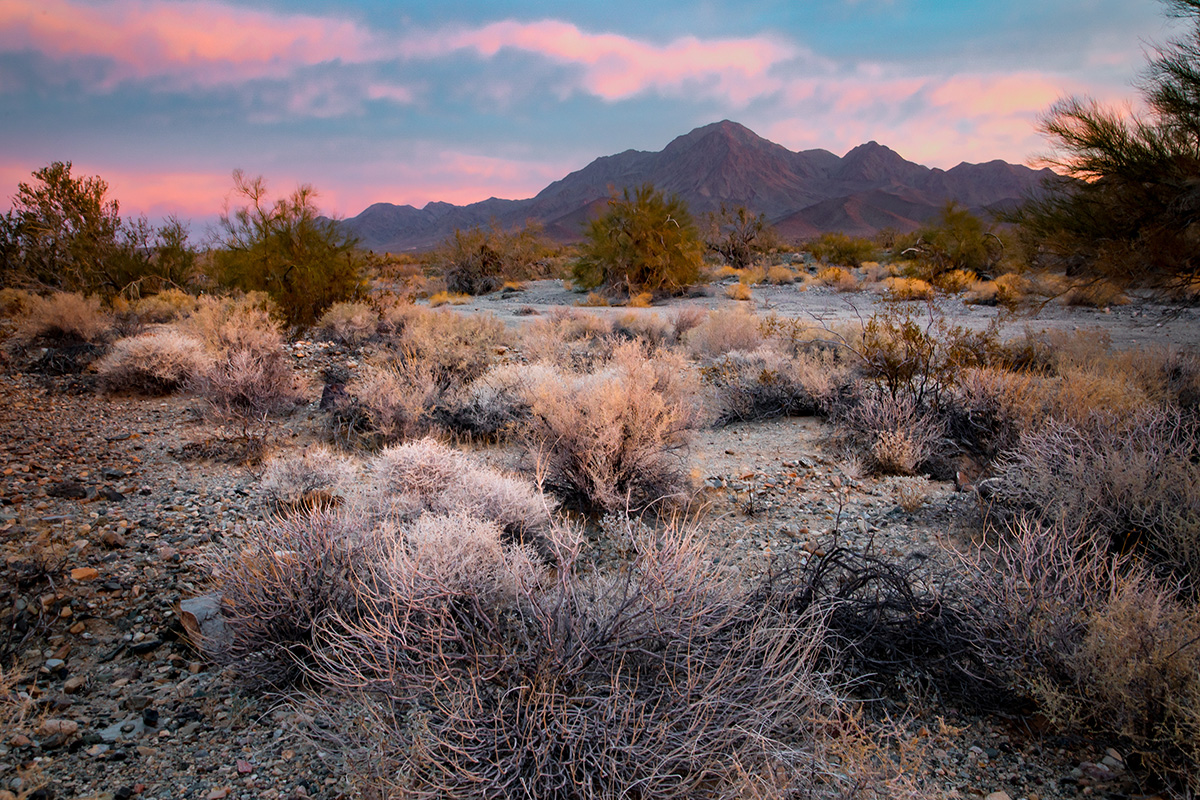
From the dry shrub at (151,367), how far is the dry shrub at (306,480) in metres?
4.46

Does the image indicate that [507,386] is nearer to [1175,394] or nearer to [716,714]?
[716,714]

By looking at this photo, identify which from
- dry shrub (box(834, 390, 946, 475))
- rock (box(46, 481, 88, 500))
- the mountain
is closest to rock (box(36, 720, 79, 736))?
rock (box(46, 481, 88, 500))

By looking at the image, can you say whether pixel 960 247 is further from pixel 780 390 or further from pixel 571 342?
pixel 780 390

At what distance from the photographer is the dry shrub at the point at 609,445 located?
5090 mm

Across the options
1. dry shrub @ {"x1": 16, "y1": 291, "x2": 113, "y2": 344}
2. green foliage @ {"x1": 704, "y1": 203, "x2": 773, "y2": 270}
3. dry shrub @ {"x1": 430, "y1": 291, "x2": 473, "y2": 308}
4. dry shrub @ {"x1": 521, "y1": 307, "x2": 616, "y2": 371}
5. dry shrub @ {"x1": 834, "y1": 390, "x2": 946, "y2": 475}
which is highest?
green foliage @ {"x1": 704, "y1": 203, "x2": 773, "y2": 270}

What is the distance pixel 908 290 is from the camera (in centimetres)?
1585

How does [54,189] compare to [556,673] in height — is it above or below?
above

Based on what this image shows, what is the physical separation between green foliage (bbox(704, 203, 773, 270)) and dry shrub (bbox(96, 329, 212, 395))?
26.9m

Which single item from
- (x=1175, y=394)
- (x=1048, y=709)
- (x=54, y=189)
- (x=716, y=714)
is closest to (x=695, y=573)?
(x=716, y=714)

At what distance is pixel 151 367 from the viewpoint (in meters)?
8.75

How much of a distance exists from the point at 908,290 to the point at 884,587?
48.1 ft

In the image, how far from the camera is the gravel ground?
2.43 metres

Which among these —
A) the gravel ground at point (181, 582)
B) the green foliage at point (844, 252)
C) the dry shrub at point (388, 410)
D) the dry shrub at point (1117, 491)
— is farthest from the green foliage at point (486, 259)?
the dry shrub at point (1117, 491)

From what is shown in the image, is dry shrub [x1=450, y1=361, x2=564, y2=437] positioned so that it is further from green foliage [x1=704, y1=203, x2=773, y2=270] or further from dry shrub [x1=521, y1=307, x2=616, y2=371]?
green foliage [x1=704, y1=203, x2=773, y2=270]
